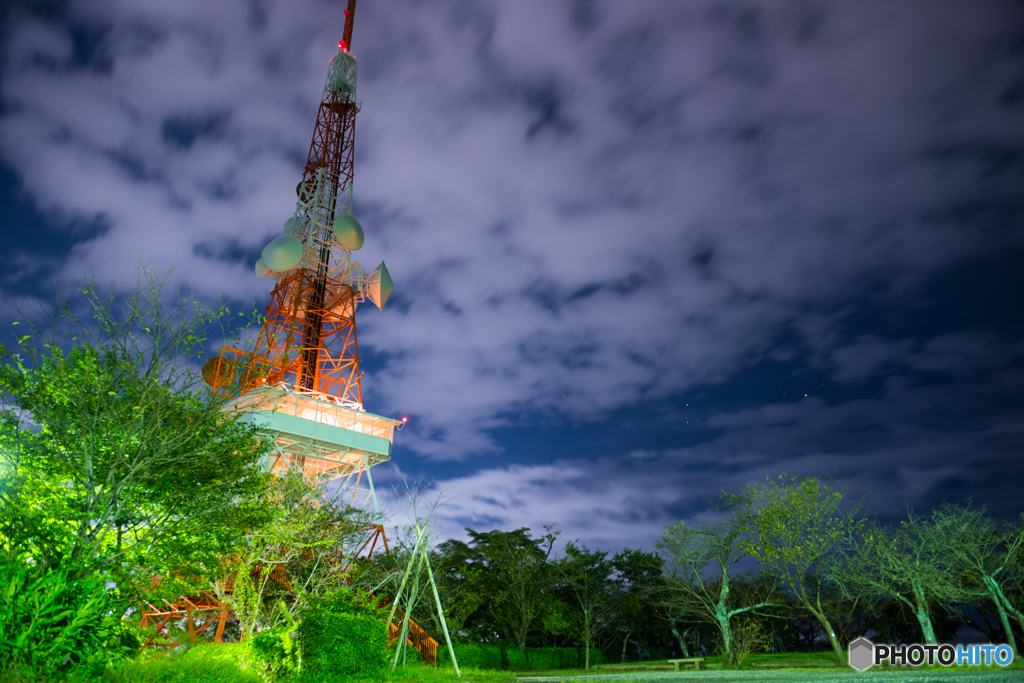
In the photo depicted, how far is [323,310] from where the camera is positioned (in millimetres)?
37938

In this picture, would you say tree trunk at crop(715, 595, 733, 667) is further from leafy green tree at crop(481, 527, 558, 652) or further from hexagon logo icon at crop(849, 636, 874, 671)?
leafy green tree at crop(481, 527, 558, 652)

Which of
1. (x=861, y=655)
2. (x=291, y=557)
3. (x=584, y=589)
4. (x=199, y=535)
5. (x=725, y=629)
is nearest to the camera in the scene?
(x=199, y=535)

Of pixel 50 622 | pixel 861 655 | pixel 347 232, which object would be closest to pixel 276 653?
pixel 50 622

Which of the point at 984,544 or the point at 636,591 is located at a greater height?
the point at 984,544

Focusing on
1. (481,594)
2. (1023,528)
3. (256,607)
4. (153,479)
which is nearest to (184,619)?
(256,607)

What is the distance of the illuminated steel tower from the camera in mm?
30688

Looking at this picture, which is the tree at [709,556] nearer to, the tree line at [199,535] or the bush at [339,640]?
the tree line at [199,535]

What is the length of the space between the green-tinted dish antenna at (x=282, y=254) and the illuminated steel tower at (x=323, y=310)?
6 centimetres

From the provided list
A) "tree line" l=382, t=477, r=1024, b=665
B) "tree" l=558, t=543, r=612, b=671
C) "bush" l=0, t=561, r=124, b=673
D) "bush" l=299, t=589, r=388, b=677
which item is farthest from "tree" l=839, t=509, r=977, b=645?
"bush" l=0, t=561, r=124, b=673

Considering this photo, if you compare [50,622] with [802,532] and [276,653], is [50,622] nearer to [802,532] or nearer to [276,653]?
[276,653]

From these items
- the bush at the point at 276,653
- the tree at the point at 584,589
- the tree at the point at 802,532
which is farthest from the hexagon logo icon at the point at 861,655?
the bush at the point at 276,653

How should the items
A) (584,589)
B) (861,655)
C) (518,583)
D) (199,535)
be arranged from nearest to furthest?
(199,535) < (861,655) < (518,583) < (584,589)

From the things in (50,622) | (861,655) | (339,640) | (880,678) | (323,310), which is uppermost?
(323,310)

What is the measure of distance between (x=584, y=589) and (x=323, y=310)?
83.6 ft
